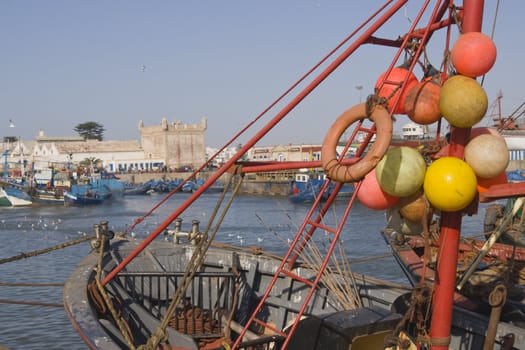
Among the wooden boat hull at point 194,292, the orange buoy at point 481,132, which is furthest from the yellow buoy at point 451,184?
the wooden boat hull at point 194,292

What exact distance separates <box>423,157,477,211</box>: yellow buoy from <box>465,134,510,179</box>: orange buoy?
0.13m

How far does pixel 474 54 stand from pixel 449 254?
6.14 feet

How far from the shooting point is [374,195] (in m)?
5.53

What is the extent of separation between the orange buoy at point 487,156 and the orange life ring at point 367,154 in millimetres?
869

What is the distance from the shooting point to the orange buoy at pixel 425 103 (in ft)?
17.5

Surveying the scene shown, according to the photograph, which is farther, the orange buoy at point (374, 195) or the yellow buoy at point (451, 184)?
the orange buoy at point (374, 195)

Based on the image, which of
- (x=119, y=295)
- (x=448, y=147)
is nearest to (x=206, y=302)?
(x=119, y=295)

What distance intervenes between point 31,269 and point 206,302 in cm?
1585

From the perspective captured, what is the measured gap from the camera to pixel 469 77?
5.13 m

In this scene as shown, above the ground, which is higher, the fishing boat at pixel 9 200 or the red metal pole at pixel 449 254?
the red metal pole at pixel 449 254

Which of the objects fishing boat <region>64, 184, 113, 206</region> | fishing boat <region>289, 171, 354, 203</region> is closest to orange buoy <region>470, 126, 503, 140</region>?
fishing boat <region>289, 171, 354, 203</region>

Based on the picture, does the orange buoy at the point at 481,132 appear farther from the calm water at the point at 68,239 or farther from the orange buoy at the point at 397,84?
the calm water at the point at 68,239

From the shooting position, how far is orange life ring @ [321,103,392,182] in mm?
4875

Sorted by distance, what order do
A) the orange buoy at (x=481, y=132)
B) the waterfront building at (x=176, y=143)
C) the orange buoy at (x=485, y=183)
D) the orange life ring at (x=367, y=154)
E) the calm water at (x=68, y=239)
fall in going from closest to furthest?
the orange life ring at (x=367, y=154) < the orange buoy at (x=485, y=183) < the orange buoy at (x=481, y=132) < the calm water at (x=68, y=239) < the waterfront building at (x=176, y=143)
